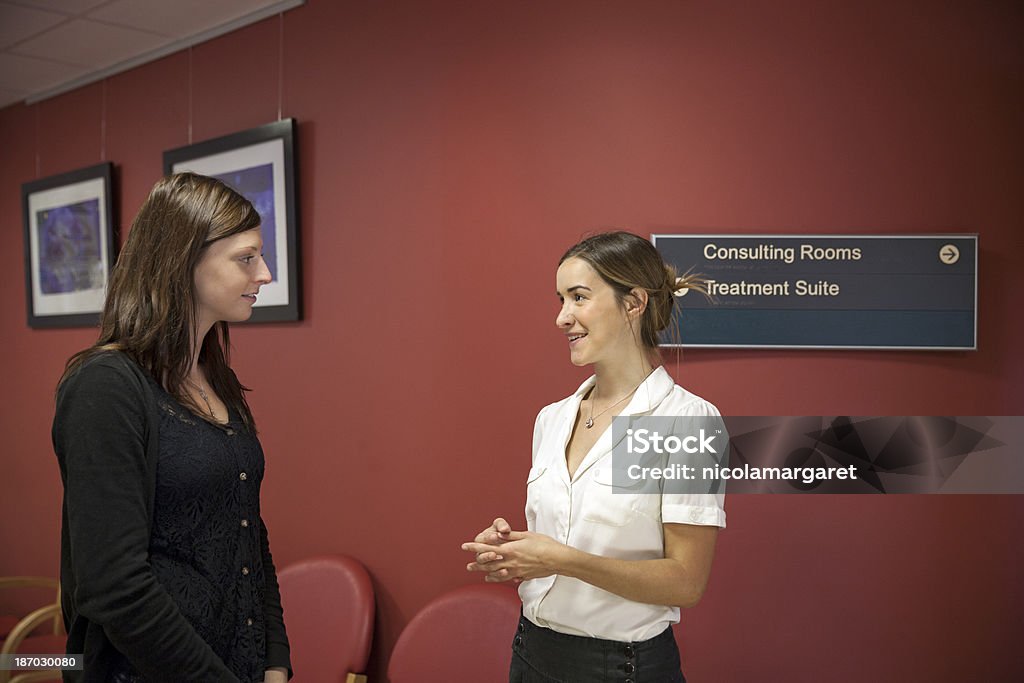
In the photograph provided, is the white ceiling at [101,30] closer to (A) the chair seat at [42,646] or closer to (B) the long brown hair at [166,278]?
(B) the long brown hair at [166,278]

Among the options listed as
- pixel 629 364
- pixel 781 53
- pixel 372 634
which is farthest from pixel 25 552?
pixel 781 53

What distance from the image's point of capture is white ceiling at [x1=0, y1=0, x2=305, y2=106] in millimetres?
3400

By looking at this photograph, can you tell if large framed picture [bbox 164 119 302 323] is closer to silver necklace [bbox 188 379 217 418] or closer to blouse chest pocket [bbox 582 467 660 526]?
silver necklace [bbox 188 379 217 418]

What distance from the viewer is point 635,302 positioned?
182 centimetres

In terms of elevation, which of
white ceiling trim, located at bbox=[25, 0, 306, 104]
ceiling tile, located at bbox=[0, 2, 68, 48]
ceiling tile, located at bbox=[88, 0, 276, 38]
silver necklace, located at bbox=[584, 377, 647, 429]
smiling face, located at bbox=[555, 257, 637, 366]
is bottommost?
silver necklace, located at bbox=[584, 377, 647, 429]

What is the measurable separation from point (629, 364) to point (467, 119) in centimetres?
134

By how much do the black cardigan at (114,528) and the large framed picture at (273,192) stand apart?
186 centimetres

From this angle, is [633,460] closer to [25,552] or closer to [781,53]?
[781,53]

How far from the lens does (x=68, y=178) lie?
4371 millimetres

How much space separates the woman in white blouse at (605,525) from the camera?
1.62m

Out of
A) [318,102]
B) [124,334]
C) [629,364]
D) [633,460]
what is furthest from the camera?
[318,102]

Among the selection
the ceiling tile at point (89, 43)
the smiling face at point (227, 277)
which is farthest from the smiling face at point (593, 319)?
the ceiling tile at point (89, 43)

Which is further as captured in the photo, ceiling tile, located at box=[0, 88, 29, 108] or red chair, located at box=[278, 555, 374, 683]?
ceiling tile, located at box=[0, 88, 29, 108]

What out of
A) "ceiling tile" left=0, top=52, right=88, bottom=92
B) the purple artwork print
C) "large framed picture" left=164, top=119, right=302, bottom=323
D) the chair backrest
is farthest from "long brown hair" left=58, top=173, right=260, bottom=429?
"ceiling tile" left=0, top=52, right=88, bottom=92
